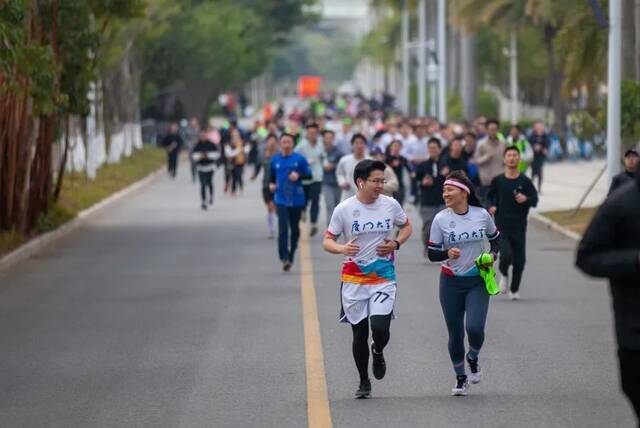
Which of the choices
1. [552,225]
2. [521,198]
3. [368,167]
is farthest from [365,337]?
[552,225]

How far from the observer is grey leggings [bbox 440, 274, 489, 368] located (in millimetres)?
10961

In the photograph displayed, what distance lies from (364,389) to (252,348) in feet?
9.11

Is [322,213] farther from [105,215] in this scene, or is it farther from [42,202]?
[42,202]

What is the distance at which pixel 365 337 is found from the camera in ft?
35.5

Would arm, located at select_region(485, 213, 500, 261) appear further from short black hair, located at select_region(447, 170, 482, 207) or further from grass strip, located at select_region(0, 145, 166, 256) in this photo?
grass strip, located at select_region(0, 145, 166, 256)

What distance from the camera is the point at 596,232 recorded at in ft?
22.4

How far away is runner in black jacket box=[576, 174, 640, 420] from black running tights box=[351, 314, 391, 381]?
3.86 metres

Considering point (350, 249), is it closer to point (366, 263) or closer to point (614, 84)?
point (366, 263)

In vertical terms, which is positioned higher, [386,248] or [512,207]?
[386,248]

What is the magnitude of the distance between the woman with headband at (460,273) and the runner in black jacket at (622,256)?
4.03 meters

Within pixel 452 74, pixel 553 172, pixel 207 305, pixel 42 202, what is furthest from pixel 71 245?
pixel 452 74

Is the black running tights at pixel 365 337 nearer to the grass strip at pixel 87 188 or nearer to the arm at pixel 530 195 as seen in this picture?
the arm at pixel 530 195

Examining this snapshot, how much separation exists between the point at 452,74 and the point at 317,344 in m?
63.9

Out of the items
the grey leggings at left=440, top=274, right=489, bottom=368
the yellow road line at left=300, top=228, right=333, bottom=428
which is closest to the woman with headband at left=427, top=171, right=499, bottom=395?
the grey leggings at left=440, top=274, right=489, bottom=368
